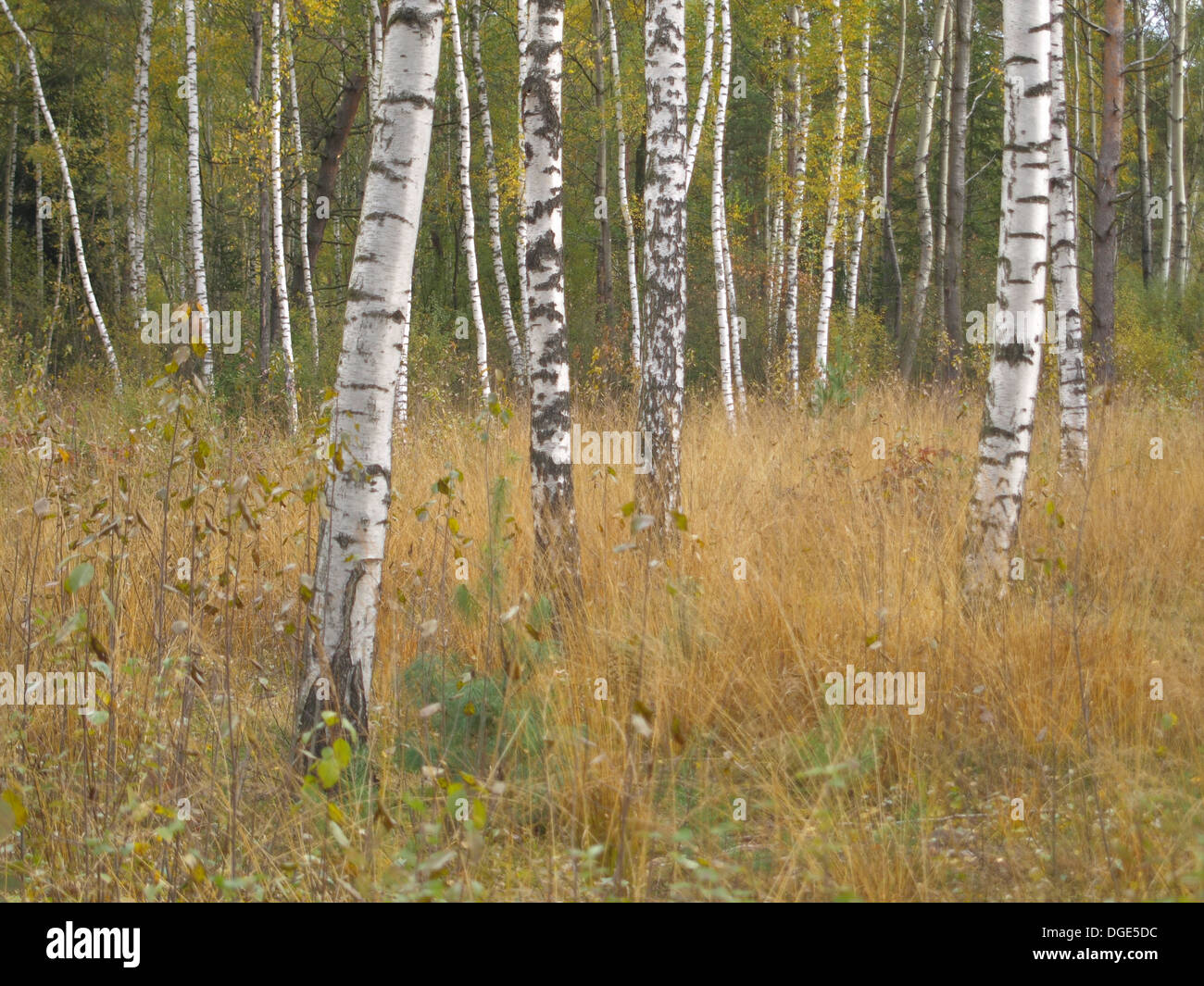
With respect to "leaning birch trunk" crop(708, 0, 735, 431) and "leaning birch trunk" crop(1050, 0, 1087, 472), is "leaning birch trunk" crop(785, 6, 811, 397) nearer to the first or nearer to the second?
"leaning birch trunk" crop(708, 0, 735, 431)

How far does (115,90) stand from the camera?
18.1 metres

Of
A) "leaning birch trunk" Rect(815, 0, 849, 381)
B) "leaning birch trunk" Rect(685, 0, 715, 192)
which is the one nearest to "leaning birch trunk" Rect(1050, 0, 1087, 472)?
"leaning birch trunk" Rect(685, 0, 715, 192)

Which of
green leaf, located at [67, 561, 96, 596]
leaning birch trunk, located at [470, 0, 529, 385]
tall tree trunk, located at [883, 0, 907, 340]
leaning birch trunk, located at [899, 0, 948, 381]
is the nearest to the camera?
green leaf, located at [67, 561, 96, 596]

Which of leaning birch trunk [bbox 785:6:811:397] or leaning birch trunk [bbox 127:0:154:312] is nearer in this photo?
leaning birch trunk [bbox 785:6:811:397]

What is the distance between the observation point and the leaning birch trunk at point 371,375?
3.28 meters

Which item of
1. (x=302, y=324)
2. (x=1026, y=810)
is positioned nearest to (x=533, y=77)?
(x=1026, y=810)

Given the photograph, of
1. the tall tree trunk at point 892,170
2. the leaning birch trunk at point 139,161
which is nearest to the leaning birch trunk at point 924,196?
the tall tree trunk at point 892,170

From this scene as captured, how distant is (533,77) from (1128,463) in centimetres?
496

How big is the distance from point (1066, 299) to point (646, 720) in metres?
7.20

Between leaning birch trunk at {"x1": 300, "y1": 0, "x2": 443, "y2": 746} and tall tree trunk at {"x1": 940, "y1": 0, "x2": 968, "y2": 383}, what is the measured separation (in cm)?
1021

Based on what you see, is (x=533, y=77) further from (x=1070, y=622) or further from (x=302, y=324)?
(x=302, y=324)

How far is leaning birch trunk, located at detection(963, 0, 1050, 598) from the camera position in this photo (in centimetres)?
458

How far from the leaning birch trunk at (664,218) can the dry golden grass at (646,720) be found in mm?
713

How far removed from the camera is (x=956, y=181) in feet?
45.6
